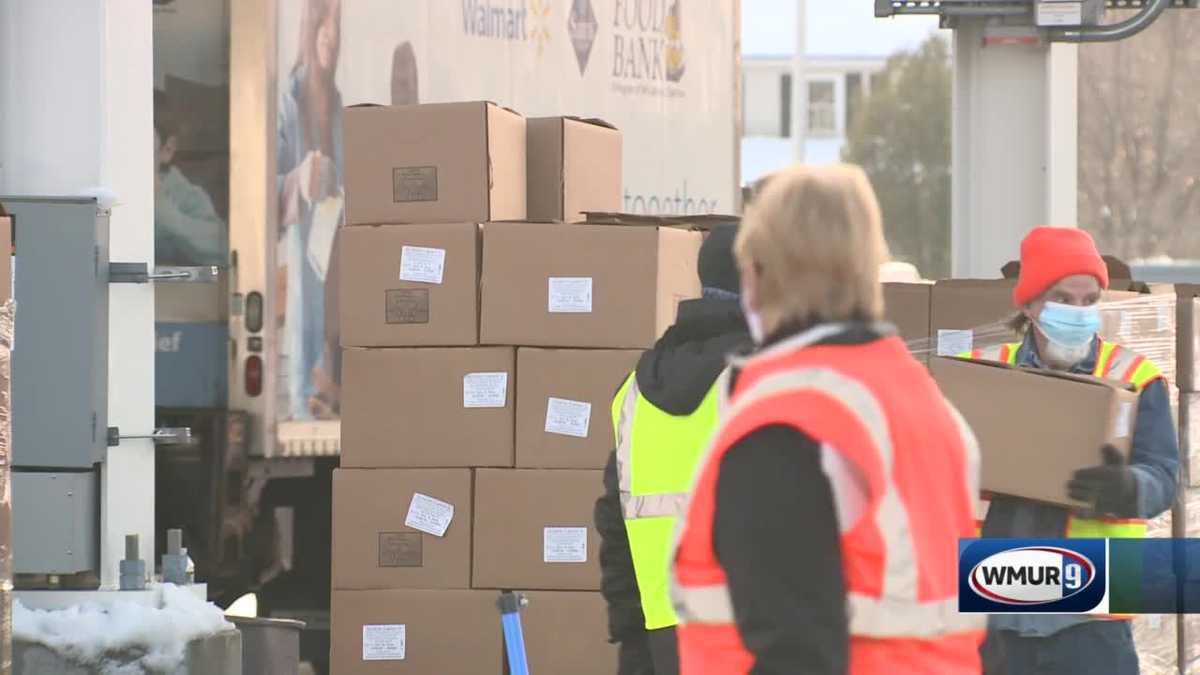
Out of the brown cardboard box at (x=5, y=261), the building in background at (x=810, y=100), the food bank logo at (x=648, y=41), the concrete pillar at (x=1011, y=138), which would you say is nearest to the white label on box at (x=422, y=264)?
the brown cardboard box at (x=5, y=261)

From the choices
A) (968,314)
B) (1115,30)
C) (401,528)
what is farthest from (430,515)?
(1115,30)

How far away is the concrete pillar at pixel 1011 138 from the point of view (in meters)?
9.05

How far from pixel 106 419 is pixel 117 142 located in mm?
778

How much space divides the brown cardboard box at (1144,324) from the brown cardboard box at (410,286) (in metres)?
1.95

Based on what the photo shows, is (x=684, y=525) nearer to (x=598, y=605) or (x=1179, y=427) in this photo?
(x=598, y=605)

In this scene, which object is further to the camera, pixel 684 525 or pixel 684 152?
pixel 684 152

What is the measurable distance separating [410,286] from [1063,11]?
325 centimetres

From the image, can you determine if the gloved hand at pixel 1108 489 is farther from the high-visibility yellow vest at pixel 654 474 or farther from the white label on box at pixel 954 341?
the white label on box at pixel 954 341

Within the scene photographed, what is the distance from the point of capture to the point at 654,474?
4359mm

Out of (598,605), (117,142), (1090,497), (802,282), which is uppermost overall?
(117,142)

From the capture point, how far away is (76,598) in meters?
6.09

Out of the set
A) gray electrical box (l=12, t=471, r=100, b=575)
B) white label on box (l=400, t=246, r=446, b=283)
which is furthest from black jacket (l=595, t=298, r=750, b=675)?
white label on box (l=400, t=246, r=446, b=283)

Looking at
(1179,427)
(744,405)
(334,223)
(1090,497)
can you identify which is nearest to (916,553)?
(744,405)

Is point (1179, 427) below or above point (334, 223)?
below
